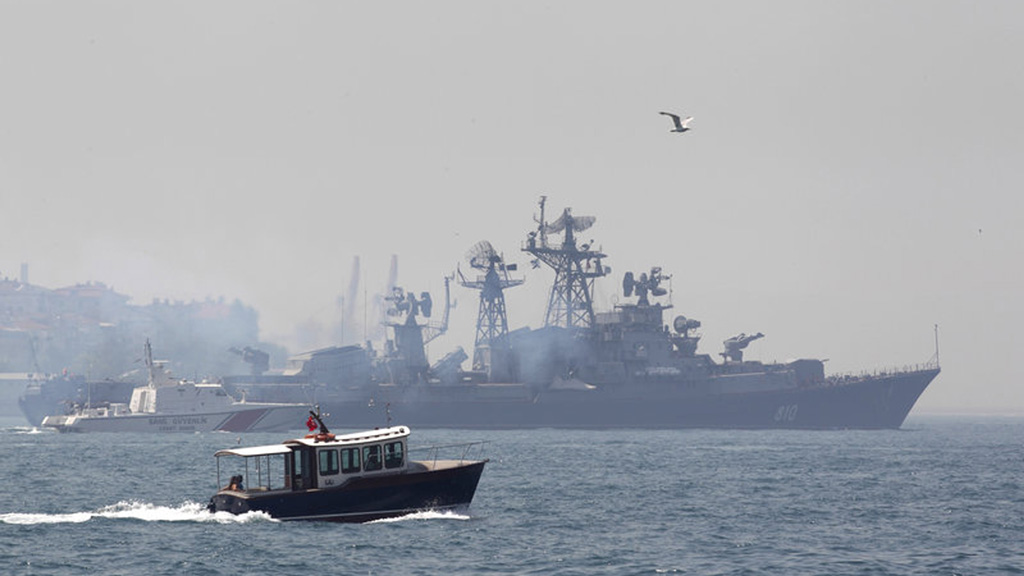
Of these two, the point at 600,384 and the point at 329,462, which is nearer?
the point at 329,462

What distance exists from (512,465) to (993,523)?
34.0m

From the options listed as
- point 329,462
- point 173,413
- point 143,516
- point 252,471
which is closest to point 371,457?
point 329,462

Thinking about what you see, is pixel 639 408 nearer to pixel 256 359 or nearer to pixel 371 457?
pixel 256 359

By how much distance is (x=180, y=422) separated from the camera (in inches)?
5059

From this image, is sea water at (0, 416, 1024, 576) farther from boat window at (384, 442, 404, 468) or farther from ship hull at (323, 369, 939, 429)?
ship hull at (323, 369, 939, 429)

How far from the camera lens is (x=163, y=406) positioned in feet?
423

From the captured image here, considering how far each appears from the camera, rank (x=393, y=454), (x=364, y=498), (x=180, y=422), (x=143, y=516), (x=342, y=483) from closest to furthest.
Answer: (x=342, y=483), (x=364, y=498), (x=393, y=454), (x=143, y=516), (x=180, y=422)

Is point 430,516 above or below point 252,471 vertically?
below

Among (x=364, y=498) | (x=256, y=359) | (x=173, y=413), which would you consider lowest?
(x=364, y=498)

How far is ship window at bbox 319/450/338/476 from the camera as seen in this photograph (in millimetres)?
44812

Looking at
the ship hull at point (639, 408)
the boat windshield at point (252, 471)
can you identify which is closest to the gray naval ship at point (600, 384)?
the ship hull at point (639, 408)

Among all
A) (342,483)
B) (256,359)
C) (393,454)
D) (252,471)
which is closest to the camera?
(342,483)

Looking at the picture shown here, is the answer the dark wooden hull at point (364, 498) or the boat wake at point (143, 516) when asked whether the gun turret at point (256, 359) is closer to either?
the boat wake at point (143, 516)

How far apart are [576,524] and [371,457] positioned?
25.4 ft
